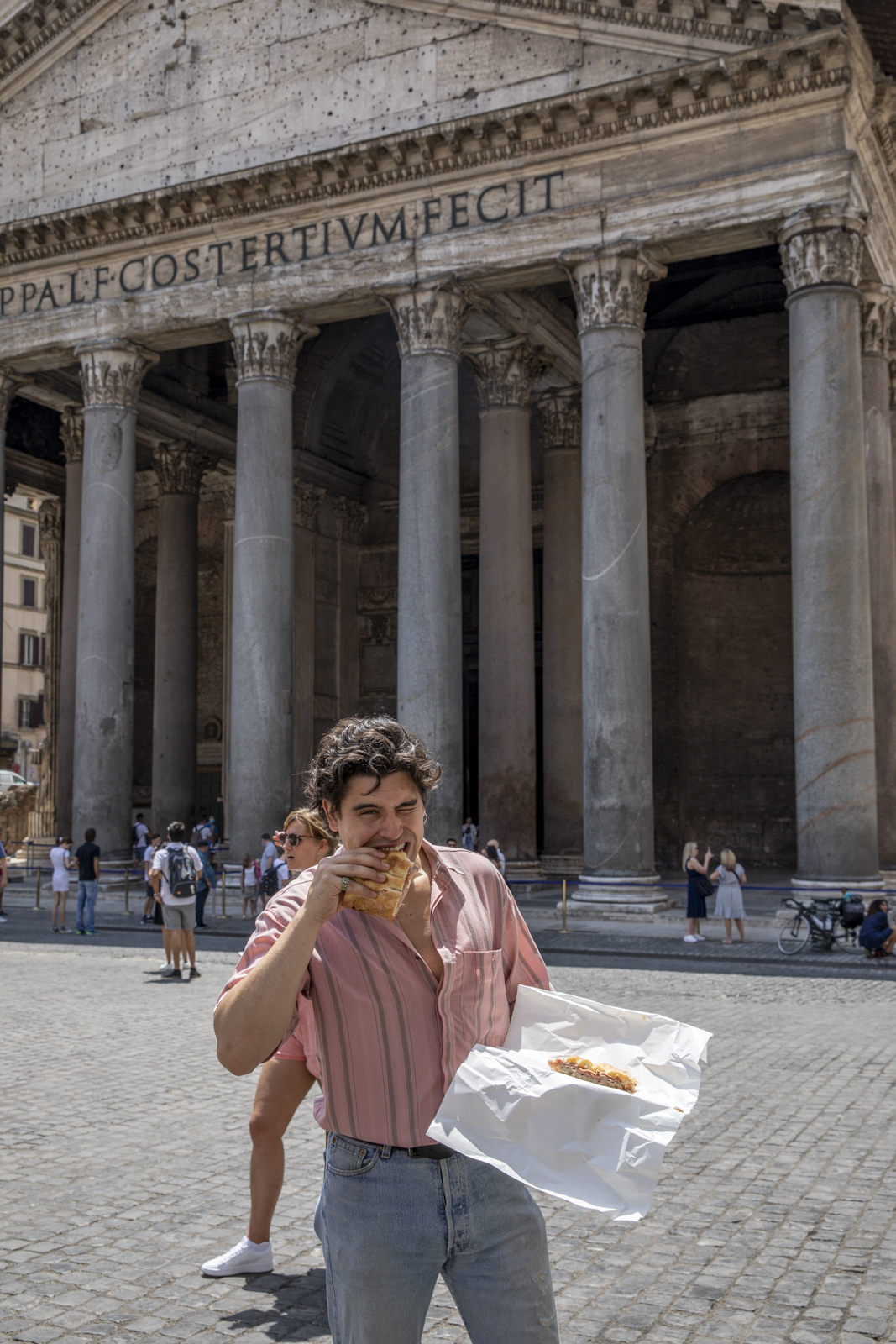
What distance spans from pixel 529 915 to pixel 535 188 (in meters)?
10.6

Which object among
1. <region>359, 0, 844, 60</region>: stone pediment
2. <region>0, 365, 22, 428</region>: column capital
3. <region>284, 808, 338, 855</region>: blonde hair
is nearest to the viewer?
<region>284, 808, 338, 855</region>: blonde hair

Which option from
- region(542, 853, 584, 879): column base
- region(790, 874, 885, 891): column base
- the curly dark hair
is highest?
the curly dark hair

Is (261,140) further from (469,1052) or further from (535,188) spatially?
(469,1052)

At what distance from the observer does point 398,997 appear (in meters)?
2.59

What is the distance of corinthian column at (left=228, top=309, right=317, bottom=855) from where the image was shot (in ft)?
64.2

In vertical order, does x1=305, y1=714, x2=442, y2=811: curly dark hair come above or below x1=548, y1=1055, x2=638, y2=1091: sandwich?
above

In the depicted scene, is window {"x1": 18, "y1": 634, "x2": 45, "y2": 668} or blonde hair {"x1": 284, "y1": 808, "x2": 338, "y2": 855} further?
window {"x1": 18, "y1": 634, "x2": 45, "y2": 668}

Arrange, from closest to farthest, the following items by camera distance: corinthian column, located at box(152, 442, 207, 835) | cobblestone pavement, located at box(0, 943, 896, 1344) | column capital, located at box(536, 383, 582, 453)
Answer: cobblestone pavement, located at box(0, 943, 896, 1344) < column capital, located at box(536, 383, 582, 453) < corinthian column, located at box(152, 442, 207, 835)

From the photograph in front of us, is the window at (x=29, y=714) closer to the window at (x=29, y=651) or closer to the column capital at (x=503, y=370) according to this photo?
the window at (x=29, y=651)

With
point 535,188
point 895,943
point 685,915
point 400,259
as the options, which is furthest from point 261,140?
point 895,943

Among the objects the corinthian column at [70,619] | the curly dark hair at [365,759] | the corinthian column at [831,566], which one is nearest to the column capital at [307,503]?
the corinthian column at [70,619]

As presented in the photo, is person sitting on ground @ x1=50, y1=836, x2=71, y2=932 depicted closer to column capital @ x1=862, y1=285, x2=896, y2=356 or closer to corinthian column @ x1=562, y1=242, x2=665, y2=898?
corinthian column @ x1=562, y1=242, x2=665, y2=898

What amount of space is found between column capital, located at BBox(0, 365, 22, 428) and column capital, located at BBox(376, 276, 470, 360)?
8.26 meters

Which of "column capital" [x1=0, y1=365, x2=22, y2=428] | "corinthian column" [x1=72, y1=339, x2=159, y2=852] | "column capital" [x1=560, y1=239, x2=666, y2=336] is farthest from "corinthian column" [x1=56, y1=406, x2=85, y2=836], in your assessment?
"column capital" [x1=560, y1=239, x2=666, y2=336]
